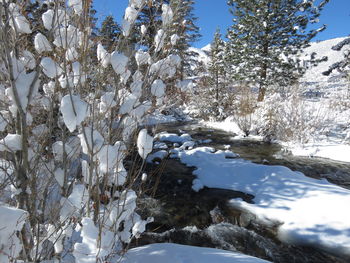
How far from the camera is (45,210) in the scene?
1783 millimetres

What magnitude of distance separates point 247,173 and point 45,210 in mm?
4224

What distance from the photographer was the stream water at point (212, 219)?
305 cm

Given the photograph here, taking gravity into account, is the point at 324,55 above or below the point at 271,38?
A: above

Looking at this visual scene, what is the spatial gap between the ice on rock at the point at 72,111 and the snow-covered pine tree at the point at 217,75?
13.5 m

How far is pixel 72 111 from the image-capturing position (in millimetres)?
1118

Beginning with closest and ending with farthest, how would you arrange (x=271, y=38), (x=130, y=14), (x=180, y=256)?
1. (x=130, y=14)
2. (x=180, y=256)
3. (x=271, y=38)

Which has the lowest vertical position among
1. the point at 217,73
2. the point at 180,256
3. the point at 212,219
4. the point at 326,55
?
the point at 212,219

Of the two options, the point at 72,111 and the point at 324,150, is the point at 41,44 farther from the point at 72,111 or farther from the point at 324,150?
the point at 324,150

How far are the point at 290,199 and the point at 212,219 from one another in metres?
1.29

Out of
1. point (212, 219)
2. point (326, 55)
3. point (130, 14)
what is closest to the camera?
point (130, 14)

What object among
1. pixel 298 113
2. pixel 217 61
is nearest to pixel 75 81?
pixel 298 113

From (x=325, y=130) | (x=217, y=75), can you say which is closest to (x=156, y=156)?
(x=325, y=130)

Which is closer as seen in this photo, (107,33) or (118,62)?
(118,62)

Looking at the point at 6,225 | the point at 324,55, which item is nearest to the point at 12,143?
the point at 6,225
